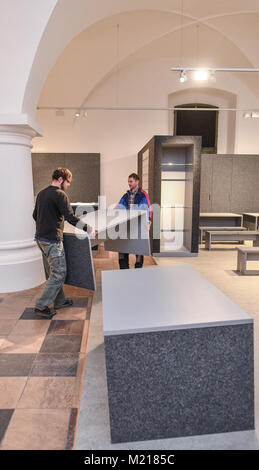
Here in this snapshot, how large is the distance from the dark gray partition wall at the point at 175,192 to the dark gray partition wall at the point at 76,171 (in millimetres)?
3377

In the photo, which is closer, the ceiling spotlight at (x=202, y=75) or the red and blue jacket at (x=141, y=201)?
the red and blue jacket at (x=141, y=201)

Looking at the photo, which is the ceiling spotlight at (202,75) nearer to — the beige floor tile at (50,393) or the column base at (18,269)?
the column base at (18,269)

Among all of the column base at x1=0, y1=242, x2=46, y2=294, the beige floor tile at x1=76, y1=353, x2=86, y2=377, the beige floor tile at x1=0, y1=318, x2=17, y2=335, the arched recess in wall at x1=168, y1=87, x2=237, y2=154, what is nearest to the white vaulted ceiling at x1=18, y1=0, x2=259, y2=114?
the arched recess in wall at x1=168, y1=87, x2=237, y2=154

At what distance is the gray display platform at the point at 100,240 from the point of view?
12.6 feet

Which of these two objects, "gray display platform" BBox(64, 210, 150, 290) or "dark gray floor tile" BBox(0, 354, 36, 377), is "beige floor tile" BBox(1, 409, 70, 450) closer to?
"dark gray floor tile" BBox(0, 354, 36, 377)

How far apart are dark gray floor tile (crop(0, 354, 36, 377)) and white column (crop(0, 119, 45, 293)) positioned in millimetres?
2038

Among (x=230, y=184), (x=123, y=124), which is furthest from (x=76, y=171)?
(x=230, y=184)

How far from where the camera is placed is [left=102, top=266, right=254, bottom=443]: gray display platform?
1781mm

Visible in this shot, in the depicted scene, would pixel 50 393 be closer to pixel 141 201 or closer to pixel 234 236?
pixel 141 201

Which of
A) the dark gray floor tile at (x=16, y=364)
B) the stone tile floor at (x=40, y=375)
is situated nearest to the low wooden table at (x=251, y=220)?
the stone tile floor at (x=40, y=375)

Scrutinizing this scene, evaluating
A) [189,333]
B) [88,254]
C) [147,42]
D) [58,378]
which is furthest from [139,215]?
[147,42]

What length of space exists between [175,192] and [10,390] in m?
5.85
